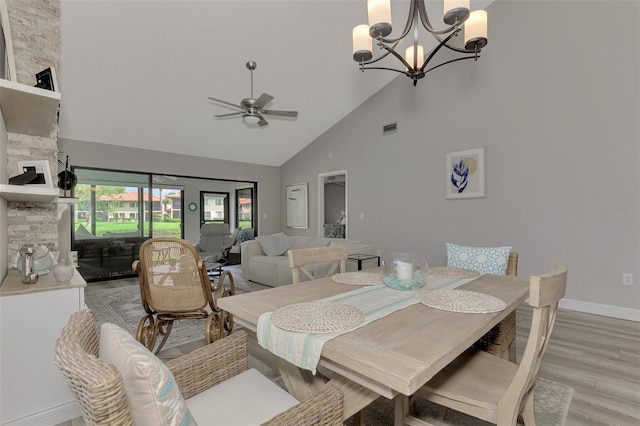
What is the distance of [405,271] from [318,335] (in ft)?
2.28

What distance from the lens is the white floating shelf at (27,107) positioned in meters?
1.50

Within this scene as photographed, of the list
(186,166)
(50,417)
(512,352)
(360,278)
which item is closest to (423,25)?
(360,278)

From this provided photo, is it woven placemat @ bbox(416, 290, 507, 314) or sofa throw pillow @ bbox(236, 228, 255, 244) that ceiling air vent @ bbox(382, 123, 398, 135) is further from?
woven placemat @ bbox(416, 290, 507, 314)

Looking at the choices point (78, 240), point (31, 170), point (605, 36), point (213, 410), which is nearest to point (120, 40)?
point (31, 170)

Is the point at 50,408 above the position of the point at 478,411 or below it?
below

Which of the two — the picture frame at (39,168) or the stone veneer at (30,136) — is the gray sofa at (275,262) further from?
the picture frame at (39,168)

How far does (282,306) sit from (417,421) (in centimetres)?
74

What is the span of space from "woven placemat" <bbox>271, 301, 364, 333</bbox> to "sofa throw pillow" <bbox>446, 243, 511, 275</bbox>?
1635 millimetres

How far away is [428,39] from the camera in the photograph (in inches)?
181

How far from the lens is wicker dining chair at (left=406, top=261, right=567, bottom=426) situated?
3.26 ft

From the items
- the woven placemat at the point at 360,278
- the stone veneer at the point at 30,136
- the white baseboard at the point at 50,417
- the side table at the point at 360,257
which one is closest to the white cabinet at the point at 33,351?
the white baseboard at the point at 50,417

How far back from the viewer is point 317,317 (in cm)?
110

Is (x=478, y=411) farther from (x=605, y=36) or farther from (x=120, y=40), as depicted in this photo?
(x=120, y=40)

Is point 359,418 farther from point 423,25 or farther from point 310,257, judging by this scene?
point 423,25
